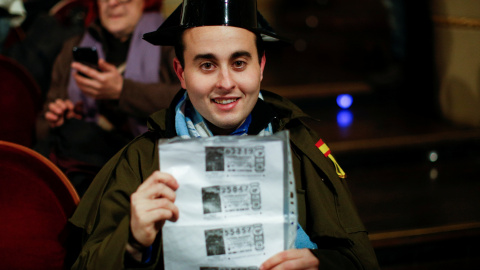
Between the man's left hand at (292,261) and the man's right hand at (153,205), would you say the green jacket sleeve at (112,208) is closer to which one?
the man's right hand at (153,205)

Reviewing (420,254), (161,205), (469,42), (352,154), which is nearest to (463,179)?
(352,154)

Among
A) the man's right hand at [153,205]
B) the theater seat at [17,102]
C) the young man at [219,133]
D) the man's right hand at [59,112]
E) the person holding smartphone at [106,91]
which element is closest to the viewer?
the man's right hand at [153,205]

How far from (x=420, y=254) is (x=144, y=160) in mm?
1691

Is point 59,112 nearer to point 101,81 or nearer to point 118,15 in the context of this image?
point 101,81

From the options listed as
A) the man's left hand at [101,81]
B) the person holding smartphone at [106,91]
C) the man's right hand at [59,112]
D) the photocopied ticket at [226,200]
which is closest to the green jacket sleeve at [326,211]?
the photocopied ticket at [226,200]

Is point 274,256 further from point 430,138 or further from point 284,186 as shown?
point 430,138

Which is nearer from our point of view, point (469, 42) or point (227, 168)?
point (227, 168)

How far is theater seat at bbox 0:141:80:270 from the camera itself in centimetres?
139

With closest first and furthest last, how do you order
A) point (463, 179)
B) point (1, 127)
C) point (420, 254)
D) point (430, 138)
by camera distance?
point (1, 127) → point (420, 254) → point (463, 179) → point (430, 138)

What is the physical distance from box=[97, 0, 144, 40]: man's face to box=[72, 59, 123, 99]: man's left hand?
364mm

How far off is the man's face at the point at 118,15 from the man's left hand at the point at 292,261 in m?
1.54

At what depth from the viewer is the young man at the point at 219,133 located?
3.67ft

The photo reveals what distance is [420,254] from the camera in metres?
2.46

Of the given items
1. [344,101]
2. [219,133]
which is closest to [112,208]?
[219,133]
